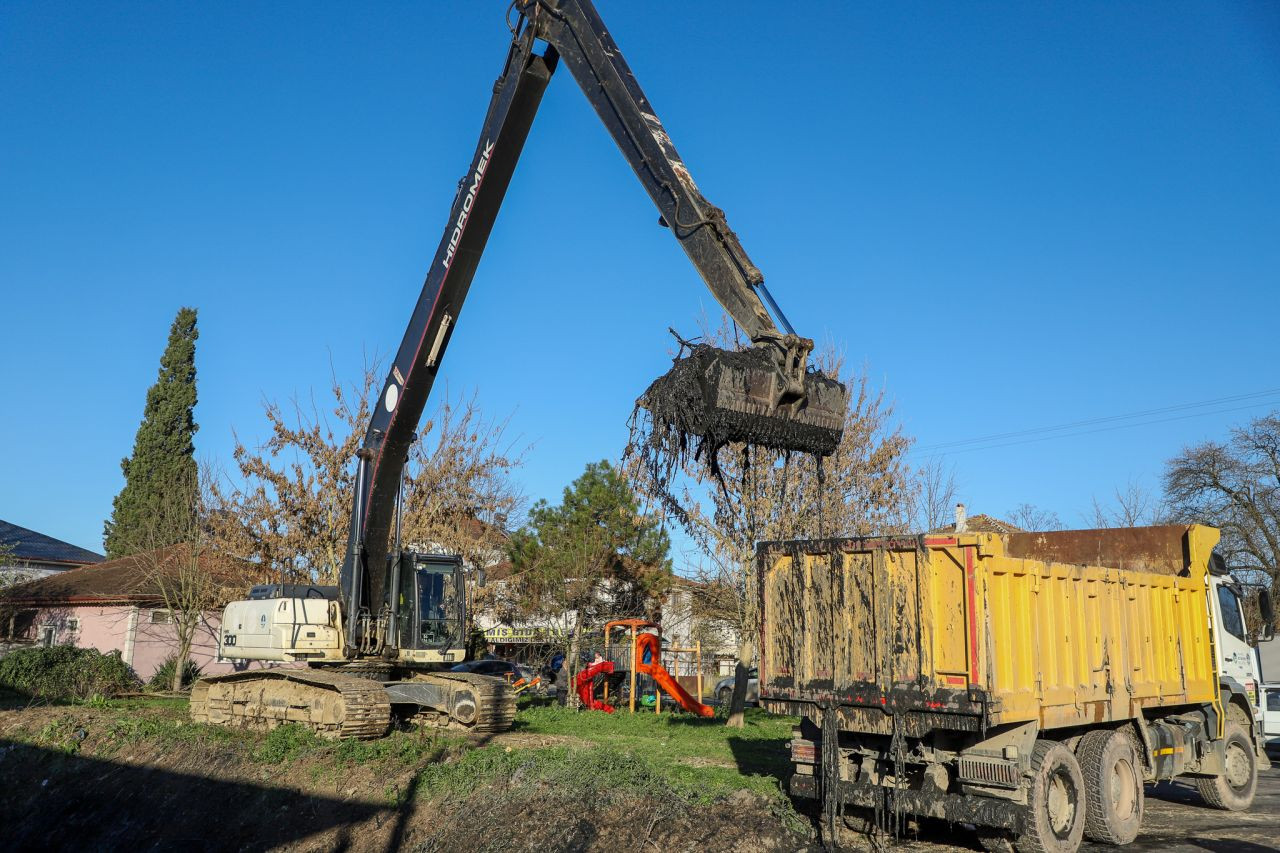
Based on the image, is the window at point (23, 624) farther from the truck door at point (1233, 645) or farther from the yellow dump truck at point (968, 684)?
the truck door at point (1233, 645)

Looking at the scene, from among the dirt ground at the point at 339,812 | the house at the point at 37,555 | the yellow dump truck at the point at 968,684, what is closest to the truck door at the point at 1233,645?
the dirt ground at the point at 339,812

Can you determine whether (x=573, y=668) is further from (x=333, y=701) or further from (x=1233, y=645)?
(x=1233, y=645)

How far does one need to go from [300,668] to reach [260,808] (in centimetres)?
335

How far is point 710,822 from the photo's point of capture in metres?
9.23

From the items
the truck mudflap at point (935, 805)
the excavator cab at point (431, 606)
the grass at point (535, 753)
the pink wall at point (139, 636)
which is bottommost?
the grass at point (535, 753)

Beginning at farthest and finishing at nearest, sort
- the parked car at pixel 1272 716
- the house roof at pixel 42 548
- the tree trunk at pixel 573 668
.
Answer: the house roof at pixel 42 548, the tree trunk at pixel 573 668, the parked car at pixel 1272 716

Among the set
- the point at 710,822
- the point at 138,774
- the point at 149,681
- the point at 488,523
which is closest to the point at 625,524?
the point at 488,523

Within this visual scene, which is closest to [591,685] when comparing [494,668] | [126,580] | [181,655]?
[494,668]

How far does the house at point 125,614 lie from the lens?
26.4 metres

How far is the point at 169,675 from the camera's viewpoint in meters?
25.2

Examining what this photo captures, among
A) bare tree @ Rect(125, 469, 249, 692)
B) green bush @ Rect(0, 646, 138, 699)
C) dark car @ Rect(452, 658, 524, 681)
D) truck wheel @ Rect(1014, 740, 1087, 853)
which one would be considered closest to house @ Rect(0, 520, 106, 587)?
bare tree @ Rect(125, 469, 249, 692)

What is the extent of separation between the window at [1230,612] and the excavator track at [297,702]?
10757 millimetres

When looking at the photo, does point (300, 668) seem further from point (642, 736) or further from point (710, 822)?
point (710, 822)

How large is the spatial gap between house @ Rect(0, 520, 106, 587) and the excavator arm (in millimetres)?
22297
